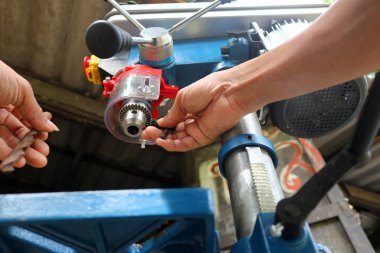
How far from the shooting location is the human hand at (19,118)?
0.79 meters

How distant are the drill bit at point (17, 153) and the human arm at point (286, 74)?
27 cm

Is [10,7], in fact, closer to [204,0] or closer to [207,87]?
[204,0]

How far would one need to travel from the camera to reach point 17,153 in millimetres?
708

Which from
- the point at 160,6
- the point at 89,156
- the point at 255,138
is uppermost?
the point at 89,156

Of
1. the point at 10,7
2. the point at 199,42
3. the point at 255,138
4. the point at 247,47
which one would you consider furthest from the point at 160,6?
the point at 10,7

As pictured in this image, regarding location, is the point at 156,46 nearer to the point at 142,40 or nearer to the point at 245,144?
the point at 142,40

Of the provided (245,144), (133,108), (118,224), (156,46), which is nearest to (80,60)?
(156,46)

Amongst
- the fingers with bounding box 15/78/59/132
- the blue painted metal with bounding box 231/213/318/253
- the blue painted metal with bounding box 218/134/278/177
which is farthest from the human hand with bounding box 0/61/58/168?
the blue painted metal with bounding box 231/213/318/253

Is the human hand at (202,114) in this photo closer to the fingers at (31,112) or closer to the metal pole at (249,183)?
the metal pole at (249,183)

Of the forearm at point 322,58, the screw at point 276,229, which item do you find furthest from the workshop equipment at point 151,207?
the forearm at point 322,58

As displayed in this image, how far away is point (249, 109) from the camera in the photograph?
2.31ft

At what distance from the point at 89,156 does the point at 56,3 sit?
1473 mm

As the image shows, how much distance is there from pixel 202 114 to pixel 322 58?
30 centimetres

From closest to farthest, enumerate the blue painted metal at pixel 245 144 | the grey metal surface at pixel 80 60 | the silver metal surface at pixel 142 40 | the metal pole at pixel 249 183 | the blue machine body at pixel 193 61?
the metal pole at pixel 249 183
the blue painted metal at pixel 245 144
the silver metal surface at pixel 142 40
the blue machine body at pixel 193 61
the grey metal surface at pixel 80 60
